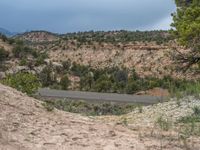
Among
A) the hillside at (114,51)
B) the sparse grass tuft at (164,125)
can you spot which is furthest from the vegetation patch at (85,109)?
the hillside at (114,51)

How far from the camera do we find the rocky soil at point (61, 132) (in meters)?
8.56

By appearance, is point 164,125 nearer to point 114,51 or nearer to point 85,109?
point 85,109

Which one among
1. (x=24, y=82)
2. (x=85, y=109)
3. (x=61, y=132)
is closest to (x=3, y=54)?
(x=85, y=109)

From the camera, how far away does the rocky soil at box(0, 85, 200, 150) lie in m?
8.56

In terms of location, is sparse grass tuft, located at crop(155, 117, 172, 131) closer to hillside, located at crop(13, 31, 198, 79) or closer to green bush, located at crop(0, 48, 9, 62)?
green bush, located at crop(0, 48, 9, 62)

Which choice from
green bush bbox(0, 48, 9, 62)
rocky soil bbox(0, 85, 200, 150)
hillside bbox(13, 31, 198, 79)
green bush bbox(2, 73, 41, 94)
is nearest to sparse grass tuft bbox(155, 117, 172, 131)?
rocky soil bbox(0, 85, 200, 150)

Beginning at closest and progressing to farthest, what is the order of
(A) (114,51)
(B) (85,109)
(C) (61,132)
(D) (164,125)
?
(C) (61,132) → (D) (164,125) → (B) (85,109) → (A) (114,51)

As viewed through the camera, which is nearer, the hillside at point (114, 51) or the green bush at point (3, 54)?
the green bush at point (3, 54)

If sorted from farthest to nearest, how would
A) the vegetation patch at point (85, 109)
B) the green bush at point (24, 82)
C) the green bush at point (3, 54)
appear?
1. the green bush at point (3, 54)
2. the green bush at point (24, 82)
3. the vegetation patch at point (85, 109)

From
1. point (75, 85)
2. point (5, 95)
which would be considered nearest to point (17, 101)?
point (5, 95)

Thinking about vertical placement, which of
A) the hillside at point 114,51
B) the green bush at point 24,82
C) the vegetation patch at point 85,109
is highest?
the hillside at point 114,51

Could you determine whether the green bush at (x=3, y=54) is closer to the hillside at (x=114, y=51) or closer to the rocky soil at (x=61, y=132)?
the hillside at (x=114, y=51)

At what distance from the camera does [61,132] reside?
909 centimetres

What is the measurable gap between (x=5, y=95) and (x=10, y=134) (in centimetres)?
161
